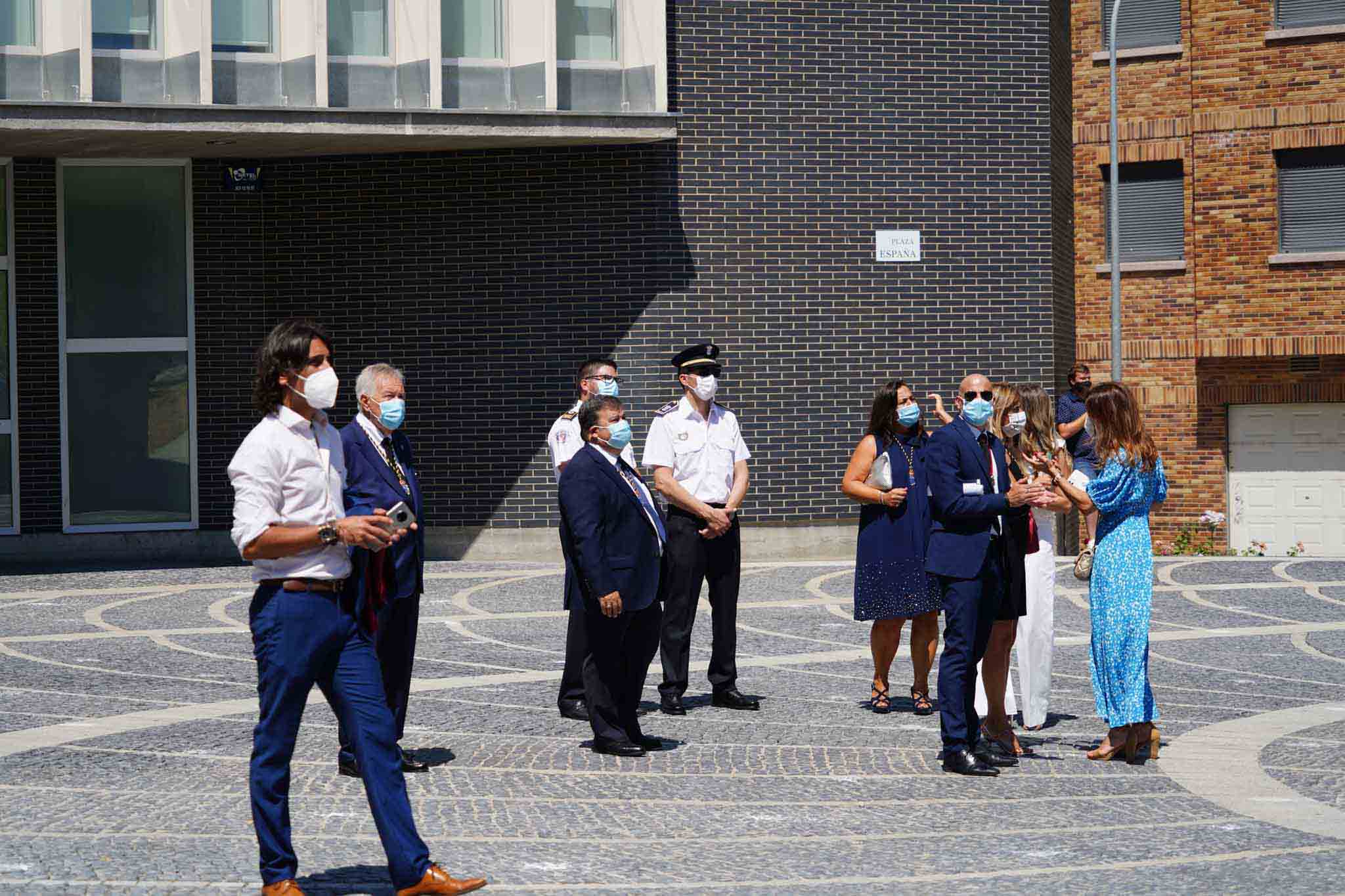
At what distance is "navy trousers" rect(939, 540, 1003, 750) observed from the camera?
27.5ft

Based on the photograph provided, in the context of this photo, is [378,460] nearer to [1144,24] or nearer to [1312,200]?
[1312,200]

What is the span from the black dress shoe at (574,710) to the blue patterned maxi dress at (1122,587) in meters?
2.84

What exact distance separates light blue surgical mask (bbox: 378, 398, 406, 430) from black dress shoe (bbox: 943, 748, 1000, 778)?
306 cm

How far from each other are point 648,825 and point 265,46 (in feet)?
42.9

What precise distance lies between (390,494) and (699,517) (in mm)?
2669

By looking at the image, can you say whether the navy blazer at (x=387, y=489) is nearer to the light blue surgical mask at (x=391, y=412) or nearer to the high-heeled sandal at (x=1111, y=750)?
the light blue surgical mask at (x=391, y=412)

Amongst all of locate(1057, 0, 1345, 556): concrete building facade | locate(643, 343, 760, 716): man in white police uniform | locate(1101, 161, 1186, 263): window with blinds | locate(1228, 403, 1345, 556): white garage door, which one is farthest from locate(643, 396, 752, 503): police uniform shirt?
locate(1228, 403, 1345, 556): white garage door

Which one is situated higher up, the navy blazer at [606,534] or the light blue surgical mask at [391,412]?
the light blue surgical mask at [391,412]

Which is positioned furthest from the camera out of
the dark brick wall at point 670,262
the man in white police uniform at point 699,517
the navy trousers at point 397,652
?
the dark brick wall at point 670,262

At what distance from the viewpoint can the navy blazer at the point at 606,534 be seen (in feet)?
28.7

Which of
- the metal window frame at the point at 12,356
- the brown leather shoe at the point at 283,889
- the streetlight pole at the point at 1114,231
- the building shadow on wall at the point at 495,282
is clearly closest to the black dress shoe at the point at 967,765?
the brown leather shoe at the point at 283,889

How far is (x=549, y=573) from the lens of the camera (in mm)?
18109

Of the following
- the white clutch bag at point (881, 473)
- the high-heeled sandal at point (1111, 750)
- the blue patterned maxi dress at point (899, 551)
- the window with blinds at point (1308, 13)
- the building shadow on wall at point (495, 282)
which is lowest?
the high-heeled sandal at point (1111, 750)

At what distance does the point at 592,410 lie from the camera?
9062 mm
